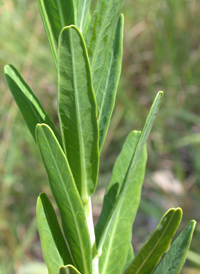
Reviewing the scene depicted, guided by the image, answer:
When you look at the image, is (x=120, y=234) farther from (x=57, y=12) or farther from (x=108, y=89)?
(x=57, y=12)

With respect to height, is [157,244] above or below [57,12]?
below

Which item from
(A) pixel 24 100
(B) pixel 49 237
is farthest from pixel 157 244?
(A) pixel 24 100

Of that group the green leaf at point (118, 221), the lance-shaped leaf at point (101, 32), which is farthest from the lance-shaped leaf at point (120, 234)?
the lance-shaped leaf at point (101, 32)

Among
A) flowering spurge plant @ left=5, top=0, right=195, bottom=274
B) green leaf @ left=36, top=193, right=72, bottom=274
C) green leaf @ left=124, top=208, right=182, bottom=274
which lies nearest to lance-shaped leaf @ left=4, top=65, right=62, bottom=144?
flowering spurge plant @ left=5, top=0, right=195, bottom=274

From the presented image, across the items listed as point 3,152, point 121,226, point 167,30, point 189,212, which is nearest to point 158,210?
point 189,212

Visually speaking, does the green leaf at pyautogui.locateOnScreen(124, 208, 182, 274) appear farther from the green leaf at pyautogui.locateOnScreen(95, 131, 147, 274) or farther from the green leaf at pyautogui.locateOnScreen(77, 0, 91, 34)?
the green leaf at pyautogui.locateOnScreen(77, 0, 91, 34)

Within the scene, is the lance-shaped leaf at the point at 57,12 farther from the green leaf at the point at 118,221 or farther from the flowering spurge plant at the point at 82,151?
the green leaf at the point at 118,221
